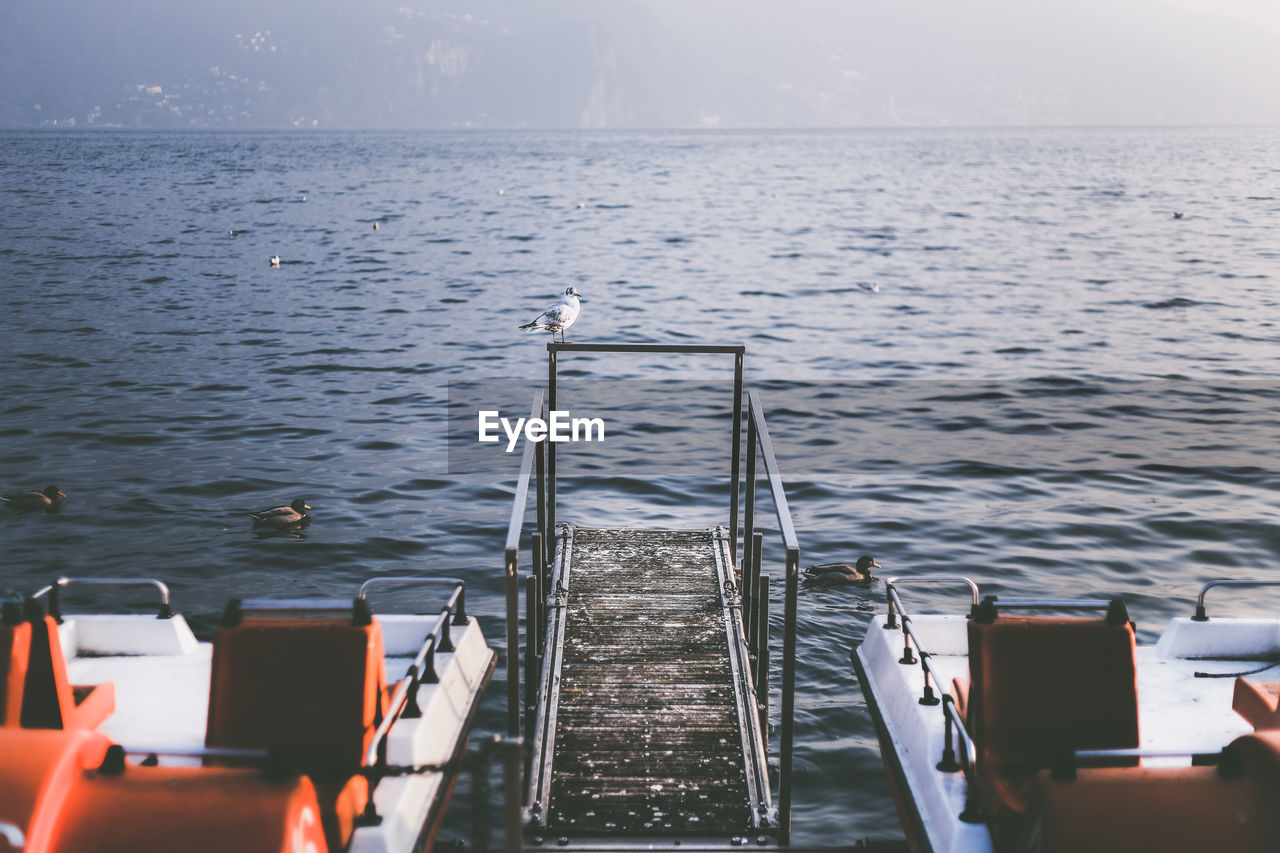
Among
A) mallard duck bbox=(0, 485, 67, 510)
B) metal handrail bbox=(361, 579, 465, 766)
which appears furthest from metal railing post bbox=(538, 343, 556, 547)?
mallard duck bbox=(0, 485, 67, 510)

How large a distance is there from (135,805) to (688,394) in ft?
60.8

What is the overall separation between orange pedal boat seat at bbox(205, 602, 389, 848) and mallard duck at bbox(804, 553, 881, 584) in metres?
7.82

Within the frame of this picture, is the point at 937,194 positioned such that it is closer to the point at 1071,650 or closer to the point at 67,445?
the point at 67,445

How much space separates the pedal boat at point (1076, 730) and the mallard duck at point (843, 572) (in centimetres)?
425

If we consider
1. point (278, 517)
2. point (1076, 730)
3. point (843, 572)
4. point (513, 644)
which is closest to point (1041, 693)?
point (1076, 730)

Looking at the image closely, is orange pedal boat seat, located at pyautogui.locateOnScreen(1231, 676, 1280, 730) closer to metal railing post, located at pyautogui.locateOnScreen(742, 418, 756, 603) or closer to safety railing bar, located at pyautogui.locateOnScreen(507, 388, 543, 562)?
metal railing post, located at pyautogui.locateOnScreen(742, 418, 756, 603)

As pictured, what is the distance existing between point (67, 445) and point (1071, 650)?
16649 millimetres

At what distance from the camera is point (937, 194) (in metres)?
71.6

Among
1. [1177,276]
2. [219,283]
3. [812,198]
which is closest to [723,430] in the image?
[219,283]

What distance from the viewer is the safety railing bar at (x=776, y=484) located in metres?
6.03

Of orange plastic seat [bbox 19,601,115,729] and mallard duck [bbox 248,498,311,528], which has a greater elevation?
orange plastic seat [bbox 19,601,115,729]

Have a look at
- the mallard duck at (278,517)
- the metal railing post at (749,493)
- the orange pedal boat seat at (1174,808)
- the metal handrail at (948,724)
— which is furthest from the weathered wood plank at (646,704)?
the mallard duck at (278,517)

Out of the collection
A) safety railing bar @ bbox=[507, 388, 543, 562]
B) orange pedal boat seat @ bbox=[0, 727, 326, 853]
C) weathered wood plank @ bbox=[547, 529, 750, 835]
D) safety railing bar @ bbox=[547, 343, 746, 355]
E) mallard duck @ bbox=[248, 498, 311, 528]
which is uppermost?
safety railing bar @ bbox=[547, 343, 746, 355]

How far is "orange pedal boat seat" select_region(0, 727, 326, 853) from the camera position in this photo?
4.09 meters
